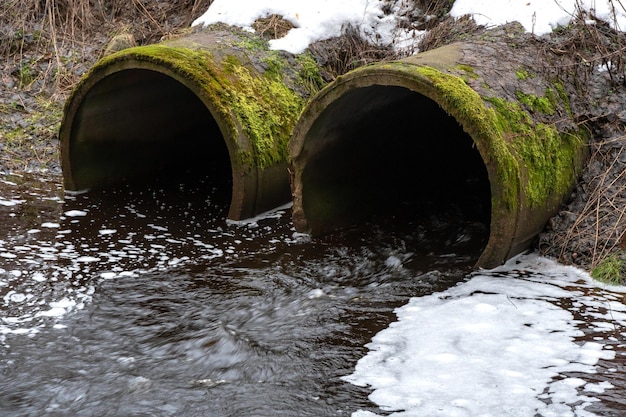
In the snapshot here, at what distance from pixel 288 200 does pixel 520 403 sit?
3.88 metres

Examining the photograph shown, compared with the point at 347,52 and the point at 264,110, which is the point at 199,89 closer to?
the point at 264,110

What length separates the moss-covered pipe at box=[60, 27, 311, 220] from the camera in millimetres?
6508

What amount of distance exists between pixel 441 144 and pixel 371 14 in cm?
170

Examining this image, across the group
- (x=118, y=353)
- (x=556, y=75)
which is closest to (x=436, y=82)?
(x=556, y=75)

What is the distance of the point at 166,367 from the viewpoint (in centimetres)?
409

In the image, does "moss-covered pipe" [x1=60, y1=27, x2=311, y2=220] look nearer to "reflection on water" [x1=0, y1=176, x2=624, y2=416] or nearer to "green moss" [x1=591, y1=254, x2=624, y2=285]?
"reflection on water" [x1=0, y1=176, x2=624, y2=416]

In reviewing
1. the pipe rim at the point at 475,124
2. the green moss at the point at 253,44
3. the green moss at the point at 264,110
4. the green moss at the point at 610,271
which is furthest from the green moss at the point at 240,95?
the green moss at the point at 610,271

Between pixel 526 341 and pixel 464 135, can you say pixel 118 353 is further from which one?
pixel 464 135

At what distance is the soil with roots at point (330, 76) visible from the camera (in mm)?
5797

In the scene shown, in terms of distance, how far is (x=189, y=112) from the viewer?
833 centimetres

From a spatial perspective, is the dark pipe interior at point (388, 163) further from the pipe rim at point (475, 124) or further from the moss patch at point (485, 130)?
the moss patch at point (485, 130)

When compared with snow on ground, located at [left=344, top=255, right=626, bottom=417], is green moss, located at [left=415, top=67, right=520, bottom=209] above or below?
above

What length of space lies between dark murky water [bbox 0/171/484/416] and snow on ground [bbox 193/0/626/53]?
6.28ft

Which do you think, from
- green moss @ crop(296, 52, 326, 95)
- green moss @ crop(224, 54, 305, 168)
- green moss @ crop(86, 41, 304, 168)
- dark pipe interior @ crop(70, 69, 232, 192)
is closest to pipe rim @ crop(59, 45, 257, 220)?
green moss @ crop(86, 41, 304, 168)
